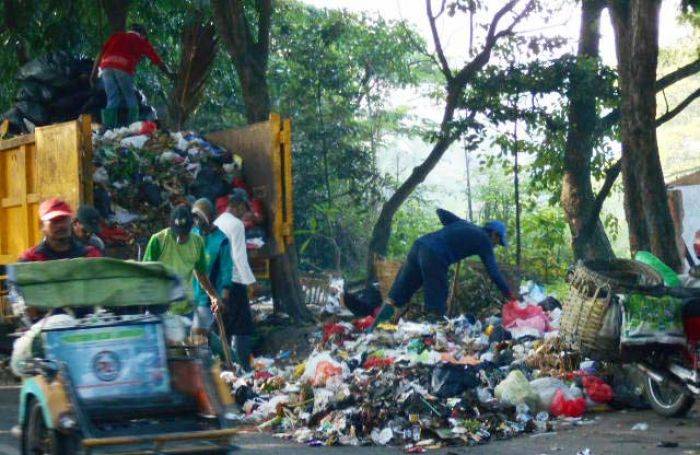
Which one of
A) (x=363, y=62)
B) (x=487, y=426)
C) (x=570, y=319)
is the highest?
(x=363, y=62)

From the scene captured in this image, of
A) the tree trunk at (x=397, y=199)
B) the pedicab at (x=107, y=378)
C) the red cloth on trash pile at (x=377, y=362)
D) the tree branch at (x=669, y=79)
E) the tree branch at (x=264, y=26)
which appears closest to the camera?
the pedicab at (x=107, y=378)

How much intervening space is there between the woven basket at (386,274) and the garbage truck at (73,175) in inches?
55.4

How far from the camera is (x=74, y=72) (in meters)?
13.5

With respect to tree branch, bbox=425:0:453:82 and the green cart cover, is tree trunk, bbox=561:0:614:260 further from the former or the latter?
the green cart cover

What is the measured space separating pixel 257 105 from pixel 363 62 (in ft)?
35.5

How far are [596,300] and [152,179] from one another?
17.8 feet

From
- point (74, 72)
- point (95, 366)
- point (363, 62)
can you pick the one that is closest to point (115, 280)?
point (95, 366)

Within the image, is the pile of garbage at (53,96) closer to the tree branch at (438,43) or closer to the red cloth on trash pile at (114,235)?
the red cloth on trash pile at (114,235)

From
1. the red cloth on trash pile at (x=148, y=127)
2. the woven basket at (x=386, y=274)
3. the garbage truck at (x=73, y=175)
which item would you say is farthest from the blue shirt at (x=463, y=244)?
the red cloth on trash pile at (x=148, y=127)

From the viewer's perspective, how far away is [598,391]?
8.55 meters

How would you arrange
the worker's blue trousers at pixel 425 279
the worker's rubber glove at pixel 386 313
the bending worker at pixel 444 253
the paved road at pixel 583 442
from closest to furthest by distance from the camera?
the paved road at pixel 583 442 → the bending worker at pixel 444 253 → the worker's blue trousers at pixel 425 279 → the worker's rubber glove at pixel 386 313

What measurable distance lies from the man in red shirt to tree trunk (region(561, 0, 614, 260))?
6338 millimetres

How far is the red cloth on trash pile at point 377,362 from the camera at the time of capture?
9.12 m

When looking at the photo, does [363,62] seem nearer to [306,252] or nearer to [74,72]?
[306,252]
